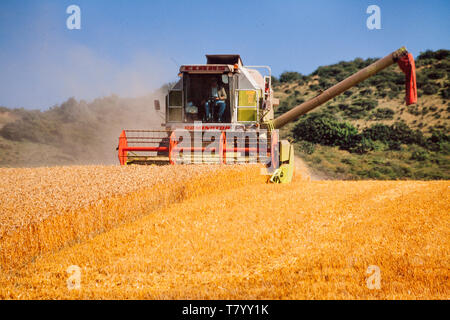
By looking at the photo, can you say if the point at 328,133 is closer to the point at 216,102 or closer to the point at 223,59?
the point at 223,59

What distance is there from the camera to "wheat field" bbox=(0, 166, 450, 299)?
14.3ft

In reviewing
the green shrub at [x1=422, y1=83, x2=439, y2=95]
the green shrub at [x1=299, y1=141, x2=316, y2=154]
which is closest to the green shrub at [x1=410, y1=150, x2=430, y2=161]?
the green shrub at [x1=299, y1=141, x2=316, y2=154]

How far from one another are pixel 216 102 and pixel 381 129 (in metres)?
25.5

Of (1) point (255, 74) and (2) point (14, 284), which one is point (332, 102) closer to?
(1) point (255, 74)

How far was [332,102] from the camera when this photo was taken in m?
48.6

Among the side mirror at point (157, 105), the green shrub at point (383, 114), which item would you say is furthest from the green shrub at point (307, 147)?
the side mirror at point (157, 105)

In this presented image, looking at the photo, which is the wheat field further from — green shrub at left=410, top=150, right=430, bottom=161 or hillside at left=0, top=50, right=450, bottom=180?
green shrub at left=410, top=150, right=430, bottom=161

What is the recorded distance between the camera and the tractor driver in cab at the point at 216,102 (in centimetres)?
1265

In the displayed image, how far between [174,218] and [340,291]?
11.9ft

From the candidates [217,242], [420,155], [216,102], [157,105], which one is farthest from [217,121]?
[420,155]

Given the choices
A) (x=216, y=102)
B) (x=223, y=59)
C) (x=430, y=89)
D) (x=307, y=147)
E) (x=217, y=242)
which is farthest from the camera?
(x=430, y=89)

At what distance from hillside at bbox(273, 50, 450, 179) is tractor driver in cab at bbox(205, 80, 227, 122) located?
1439cm

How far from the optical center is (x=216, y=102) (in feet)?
41.6

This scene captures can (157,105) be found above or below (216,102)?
below
